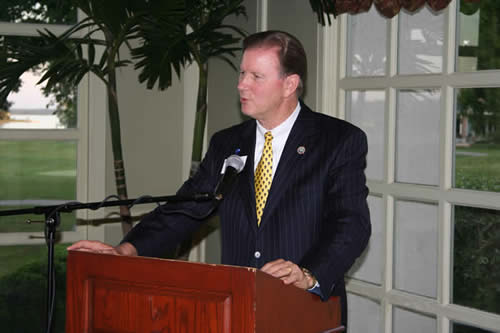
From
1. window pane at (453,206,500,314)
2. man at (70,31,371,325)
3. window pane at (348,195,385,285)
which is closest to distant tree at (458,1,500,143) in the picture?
window pane at (453,206,500,314)

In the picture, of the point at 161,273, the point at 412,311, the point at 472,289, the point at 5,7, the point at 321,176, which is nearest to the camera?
the point at 161,273

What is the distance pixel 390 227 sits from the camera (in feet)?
10.8

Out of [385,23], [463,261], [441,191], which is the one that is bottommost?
[463,261]

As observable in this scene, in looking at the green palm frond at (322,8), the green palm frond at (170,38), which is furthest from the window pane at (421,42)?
the green palm frond at (170,38)

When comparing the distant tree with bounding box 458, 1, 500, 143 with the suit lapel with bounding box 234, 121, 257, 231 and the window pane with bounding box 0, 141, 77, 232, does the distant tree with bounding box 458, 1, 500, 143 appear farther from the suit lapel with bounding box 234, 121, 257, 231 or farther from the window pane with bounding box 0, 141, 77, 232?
the window pane with bounding box 0, 141, 77, 232

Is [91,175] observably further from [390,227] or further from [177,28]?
[390,227]

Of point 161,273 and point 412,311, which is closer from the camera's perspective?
point 161,273

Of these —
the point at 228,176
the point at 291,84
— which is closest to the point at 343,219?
the point at 228,176

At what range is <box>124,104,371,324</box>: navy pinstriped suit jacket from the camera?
202 cm

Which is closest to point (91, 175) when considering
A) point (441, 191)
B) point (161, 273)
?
point (441, 191)

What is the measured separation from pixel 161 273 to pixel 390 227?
1.83 m

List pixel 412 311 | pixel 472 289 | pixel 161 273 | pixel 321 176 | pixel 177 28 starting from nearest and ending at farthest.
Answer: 1. pixel 161 273
2. pixel 321 176
3. pixel 472 289
4. pixel 412 311
5. pixel 177 28

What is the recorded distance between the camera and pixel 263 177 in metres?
2.18

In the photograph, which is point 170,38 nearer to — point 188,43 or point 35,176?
point 188,43
